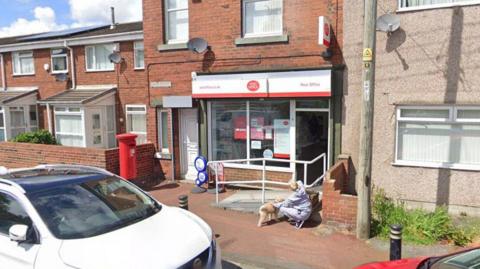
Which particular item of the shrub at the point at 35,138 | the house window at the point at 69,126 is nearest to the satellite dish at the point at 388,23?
the house window at the point at 69,126

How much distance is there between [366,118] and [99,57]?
11.8m

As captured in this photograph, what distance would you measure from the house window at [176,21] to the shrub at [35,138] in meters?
6.29

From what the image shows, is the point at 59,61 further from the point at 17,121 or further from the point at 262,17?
the point at 262,17

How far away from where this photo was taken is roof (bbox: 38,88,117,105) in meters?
13.7

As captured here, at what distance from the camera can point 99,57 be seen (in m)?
14.8

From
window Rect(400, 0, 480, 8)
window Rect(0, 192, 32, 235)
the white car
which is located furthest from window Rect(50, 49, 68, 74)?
window Rect(400, 0, 480, 8)

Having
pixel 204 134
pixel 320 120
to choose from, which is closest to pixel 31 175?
pixel 204 134

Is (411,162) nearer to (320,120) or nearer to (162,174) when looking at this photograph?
(320,120)

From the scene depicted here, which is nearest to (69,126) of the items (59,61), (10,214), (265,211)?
(59,61)

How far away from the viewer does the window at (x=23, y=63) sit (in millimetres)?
16625

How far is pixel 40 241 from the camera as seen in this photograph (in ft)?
12.2

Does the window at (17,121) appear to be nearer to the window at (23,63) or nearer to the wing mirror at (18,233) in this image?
the window at (23,63)

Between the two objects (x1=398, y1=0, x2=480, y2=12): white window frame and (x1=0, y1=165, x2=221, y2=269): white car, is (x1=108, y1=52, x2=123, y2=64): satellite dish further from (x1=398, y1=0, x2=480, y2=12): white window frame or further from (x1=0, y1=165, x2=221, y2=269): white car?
(x1=398, y1=0, x2=480, y2=12): white window frame

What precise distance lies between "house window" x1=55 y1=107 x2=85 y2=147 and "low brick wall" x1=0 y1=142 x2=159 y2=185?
2.75 m
